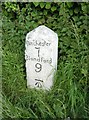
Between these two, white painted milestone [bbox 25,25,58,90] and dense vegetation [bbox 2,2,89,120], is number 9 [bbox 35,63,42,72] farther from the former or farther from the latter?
dense vegetation [bbox 2,2,89,120]

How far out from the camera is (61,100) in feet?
8.32

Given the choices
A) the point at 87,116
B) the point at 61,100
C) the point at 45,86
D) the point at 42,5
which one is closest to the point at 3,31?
the point at 42,5

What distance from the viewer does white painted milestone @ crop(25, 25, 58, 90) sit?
8.81 feet

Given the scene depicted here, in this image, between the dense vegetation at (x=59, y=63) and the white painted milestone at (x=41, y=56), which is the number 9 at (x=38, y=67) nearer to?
the white painted milestone at (x=41, y=56)

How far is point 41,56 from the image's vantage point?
2740 millimetres

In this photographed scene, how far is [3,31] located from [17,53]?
0.94ft

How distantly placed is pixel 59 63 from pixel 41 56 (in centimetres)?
18

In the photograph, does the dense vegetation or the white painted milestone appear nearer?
the dense vegetation

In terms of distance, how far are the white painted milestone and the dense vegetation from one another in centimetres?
7

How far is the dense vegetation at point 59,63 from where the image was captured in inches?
96.8

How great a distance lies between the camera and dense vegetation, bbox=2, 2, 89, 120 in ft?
8.07

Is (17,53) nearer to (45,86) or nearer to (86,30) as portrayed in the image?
(45,86)

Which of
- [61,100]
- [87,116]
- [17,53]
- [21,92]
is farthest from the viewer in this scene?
[17,53]

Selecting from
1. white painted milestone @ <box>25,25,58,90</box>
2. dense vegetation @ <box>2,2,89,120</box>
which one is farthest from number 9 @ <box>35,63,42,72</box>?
dense vegetation @ <box>2,2,89,120</box>
